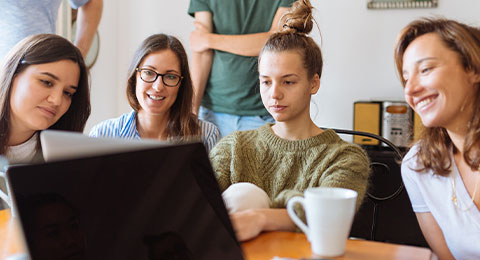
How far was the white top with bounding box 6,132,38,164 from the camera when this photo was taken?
1.58m

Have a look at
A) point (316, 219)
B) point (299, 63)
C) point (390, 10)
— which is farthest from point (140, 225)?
point (390, 10)

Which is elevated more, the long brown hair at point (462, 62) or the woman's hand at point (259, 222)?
the long brown hair at point (462, 62)

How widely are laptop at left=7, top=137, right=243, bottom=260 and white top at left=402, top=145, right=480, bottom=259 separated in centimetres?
71

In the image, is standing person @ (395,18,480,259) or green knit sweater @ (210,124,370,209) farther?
Answer: green knit sweater @ (210,124,370,209)

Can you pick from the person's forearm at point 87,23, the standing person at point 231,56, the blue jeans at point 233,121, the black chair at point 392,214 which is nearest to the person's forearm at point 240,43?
the standing person at point 231,56

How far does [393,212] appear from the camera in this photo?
2.65m

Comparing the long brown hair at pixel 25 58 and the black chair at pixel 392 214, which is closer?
the long brown hair at pixel 25 58

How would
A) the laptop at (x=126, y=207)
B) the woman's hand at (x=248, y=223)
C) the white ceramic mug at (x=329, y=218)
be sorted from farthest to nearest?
the woman's hand at (x=248, y=223), the white ceramic mug at (x=329, y=218), the laptop at (x=126, y=207)

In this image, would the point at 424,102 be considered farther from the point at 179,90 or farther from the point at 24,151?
the point at 24,151

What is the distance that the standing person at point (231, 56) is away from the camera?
2270 millimetres

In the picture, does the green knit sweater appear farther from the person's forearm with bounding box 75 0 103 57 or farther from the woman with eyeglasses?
the person's forearm with bounding box 75 0 103 57

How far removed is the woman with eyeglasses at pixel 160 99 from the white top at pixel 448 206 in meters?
0.84

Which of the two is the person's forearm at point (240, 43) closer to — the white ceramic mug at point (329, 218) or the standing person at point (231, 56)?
the standing person at point (231, 56)

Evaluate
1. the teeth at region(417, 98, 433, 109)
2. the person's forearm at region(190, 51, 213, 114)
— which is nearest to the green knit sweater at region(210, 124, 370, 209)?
the teeth at region(417, 98, 433, 109)
